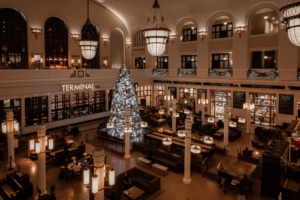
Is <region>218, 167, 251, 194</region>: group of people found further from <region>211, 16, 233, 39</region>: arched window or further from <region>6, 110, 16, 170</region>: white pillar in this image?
<region>211, 16, 233, 39</region>: arched window

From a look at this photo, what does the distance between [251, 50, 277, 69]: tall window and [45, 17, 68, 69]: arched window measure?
14415 millimetres

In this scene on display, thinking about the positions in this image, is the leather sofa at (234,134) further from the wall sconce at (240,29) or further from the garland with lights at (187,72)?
the wall sconce at (240,29)

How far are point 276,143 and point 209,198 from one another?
3.72 m

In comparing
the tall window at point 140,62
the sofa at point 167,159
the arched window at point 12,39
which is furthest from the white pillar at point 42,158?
the tall window at point 140,62

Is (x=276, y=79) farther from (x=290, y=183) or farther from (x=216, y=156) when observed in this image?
(x=290, y=183)

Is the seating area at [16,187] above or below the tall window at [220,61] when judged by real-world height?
below

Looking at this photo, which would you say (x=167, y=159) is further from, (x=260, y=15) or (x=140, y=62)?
(x=140, y=62)

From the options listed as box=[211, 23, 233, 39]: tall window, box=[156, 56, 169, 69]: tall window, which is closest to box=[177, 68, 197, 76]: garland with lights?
box=[156, 56, 169, 69]: tall window

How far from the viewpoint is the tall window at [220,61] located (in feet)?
63.6

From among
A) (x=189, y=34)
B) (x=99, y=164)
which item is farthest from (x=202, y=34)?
(x=99, y=164)

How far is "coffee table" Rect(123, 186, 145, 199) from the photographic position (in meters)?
8.30

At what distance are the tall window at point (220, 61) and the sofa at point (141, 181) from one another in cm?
1279

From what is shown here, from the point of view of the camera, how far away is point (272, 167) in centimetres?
876

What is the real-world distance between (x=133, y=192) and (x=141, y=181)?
3.02 feet
